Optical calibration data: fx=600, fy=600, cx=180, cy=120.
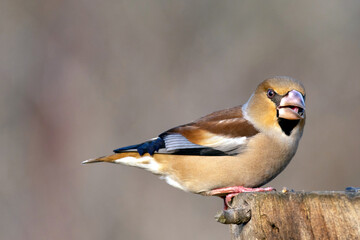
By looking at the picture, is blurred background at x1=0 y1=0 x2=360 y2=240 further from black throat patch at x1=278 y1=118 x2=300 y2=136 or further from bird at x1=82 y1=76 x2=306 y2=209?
black throat patch at x1=278 y1=118 x2=300 y2=136

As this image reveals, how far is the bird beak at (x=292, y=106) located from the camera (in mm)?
3836

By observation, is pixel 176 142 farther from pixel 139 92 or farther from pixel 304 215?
pixel 139 92

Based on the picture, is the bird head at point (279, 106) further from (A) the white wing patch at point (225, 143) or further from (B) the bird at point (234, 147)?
(A) the white wing patch at point (225, 143)

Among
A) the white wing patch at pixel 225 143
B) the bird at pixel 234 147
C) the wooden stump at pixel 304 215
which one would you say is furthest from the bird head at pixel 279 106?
the wooden stump at pixel 304 215

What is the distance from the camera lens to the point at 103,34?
335 inches

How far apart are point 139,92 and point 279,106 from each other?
410 centimetres

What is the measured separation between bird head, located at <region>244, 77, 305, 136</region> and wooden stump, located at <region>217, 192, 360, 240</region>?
4.17 feet

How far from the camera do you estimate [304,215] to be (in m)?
2.57

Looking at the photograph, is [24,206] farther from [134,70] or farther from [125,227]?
[134,70]

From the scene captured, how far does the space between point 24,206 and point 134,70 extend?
2297 millimetres

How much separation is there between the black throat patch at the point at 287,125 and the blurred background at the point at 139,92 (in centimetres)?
298

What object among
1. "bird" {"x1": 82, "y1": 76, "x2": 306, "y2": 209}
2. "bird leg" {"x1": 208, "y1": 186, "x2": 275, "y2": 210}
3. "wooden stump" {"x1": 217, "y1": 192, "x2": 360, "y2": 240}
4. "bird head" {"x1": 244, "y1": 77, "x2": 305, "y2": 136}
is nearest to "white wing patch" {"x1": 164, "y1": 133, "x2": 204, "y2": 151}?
"bird" {"x1": 82, "y1": 76, "x2": 306, "y2": 209}

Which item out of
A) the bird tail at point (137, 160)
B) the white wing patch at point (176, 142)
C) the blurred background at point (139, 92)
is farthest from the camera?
the blurred background at point (139, 92)

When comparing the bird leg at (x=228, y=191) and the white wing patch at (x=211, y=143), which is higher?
the white wing patch at (x=211, y=143)
